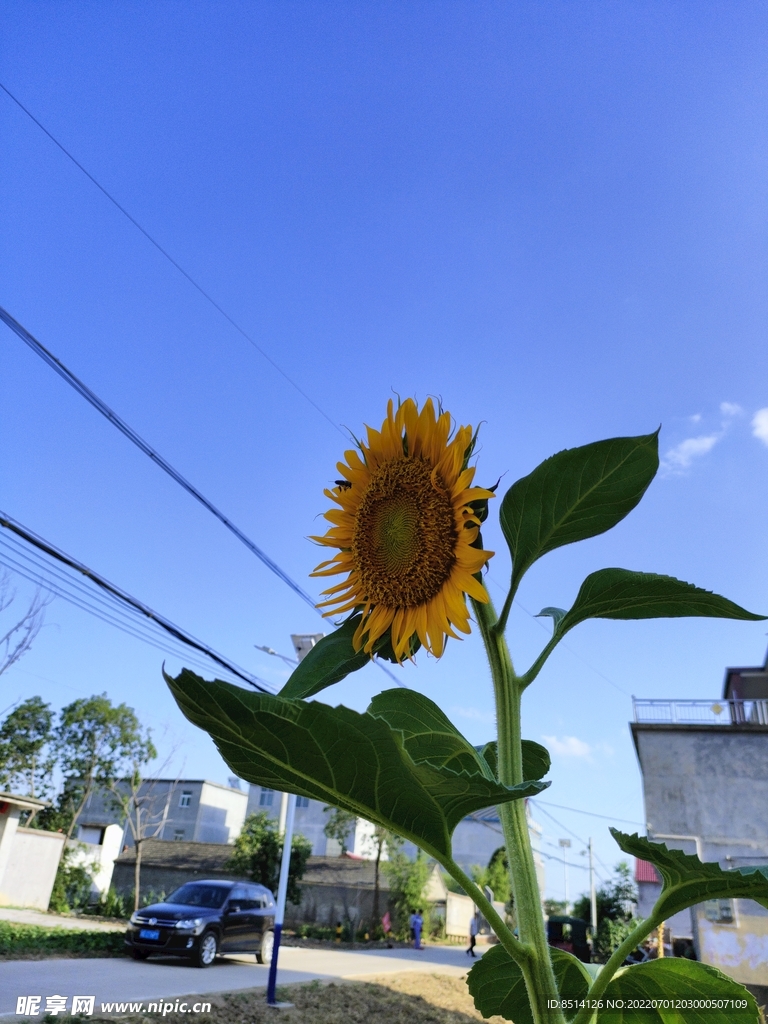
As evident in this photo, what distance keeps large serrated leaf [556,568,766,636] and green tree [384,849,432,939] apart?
25473mm

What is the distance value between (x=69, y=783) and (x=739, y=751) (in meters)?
19.8

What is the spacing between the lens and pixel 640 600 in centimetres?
63

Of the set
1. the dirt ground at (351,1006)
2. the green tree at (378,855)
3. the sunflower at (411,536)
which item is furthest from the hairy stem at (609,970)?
the green tree at (378,855)

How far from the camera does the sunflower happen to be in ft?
2.06

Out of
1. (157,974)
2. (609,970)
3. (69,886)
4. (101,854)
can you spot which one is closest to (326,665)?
(609,970)

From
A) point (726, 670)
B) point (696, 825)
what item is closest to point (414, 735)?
point (696, 825)

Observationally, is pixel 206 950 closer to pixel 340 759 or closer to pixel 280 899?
pixel 280 899

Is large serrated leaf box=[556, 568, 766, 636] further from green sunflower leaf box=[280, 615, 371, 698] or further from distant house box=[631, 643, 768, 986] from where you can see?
distant house box=[631, 643, 768, 986]

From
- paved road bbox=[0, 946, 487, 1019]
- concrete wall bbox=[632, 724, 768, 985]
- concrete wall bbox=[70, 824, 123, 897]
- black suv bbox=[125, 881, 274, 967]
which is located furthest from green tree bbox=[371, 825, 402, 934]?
concrete wall bbox=[632, 724, 768, 985]

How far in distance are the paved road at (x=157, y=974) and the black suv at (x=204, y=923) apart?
0.22 metres

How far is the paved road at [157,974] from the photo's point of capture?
284 inches

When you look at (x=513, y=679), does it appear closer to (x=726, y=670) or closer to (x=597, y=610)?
(x=597, y=610)

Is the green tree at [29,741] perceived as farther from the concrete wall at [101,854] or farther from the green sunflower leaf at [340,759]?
the green sunflower leaf at [340,759]

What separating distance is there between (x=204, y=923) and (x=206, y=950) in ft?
1.41
